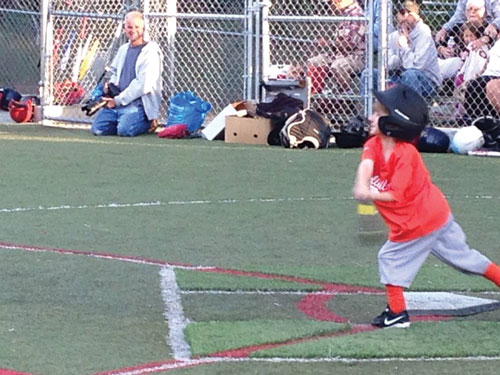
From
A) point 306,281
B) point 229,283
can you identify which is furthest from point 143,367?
point 306,281

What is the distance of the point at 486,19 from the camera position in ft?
45.8

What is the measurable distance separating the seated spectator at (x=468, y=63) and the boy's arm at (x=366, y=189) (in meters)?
8.28

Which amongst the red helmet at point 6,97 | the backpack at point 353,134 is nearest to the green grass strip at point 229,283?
the backpack at point 353,134

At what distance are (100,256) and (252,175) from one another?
4.00 m

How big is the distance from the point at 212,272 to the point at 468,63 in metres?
7.63

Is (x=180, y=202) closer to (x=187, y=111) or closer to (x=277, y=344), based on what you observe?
(x=277, y=344)

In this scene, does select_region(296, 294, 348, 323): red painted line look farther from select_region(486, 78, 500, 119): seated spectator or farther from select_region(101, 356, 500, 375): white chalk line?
select_region(486, 78, 500, 119): seated spectator

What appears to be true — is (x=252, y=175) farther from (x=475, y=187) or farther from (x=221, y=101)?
(x=221, y=101)

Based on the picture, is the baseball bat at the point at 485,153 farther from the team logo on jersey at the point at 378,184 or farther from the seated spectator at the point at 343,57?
the team logo on jersey at the point at 378,184

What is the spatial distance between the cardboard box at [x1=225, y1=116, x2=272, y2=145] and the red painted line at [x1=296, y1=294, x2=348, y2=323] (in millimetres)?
7564

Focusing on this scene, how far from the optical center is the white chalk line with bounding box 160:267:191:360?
5.10m

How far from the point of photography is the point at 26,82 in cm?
2167

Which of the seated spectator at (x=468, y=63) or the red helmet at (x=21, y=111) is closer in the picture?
the seated spectator at (x=468, y=63)

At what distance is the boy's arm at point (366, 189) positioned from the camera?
526 centimetres
